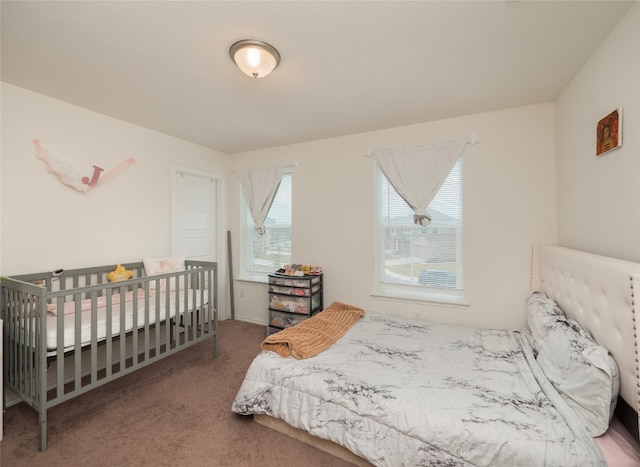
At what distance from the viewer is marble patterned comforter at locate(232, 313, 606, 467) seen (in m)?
1.24

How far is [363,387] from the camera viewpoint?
163 cm

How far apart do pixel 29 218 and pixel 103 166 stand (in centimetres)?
73

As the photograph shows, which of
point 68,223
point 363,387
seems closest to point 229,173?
point 68,223

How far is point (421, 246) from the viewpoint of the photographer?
293 cm

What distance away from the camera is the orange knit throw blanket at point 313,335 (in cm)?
201

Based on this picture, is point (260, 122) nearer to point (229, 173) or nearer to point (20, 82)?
point (229, 173)

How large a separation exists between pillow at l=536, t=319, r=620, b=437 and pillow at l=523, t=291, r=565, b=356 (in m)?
0.11

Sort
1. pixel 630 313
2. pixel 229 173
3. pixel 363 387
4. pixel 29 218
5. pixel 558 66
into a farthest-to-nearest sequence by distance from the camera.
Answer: pixel 229 173 → pixel 29 218 → pixel 558 66 → pixel 363 387 → pixel 630 313

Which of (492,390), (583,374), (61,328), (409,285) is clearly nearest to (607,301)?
(583,374)

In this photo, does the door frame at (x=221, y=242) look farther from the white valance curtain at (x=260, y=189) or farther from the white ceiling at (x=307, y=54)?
the white ceiling at (x=307, y=54)

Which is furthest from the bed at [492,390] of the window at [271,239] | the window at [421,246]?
the window at [271,239]

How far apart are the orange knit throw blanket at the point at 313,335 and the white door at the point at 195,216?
6.26ft

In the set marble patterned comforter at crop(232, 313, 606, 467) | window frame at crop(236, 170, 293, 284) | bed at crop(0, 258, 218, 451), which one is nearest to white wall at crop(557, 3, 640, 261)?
marble patterned comforter at crop(232, 313, 606, 467)

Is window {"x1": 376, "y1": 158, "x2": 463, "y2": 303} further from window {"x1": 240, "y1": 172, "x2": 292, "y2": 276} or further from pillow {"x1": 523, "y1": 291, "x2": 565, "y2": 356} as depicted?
window {"x1": 240, "y1": 172, "x2": 292, "y2": 276}
